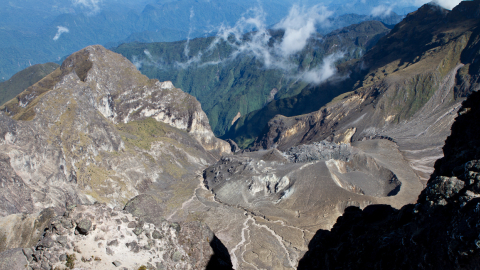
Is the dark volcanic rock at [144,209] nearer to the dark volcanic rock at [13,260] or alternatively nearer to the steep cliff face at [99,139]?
the dark volcanic rock at [13,260]

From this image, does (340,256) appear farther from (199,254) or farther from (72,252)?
(72,252)

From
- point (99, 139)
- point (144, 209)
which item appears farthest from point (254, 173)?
point (144, 209)

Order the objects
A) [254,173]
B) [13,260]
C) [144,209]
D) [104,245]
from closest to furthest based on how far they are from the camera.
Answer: [13,260] < [104,245] < [144,209] < [254,173]

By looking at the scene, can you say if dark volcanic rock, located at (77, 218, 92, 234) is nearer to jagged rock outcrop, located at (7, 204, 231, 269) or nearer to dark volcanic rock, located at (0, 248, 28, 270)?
jagged rock outcrop, located at (7, 204, 231, 269)

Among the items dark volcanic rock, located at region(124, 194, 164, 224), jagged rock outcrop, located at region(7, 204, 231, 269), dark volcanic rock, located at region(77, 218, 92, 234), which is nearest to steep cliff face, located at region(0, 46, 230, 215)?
dark volcanic rock, located at region(124, 194, 164, 224)

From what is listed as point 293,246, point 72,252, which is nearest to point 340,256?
point 72,252

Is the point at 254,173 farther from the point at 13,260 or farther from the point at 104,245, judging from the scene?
the point at 13,260
